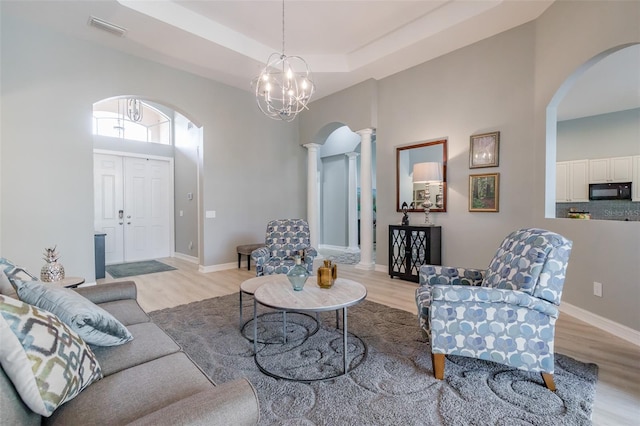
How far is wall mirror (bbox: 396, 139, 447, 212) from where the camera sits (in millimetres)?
4336

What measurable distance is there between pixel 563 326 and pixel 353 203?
517cm

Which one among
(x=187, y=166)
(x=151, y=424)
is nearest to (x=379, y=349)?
(x=151, y=424)

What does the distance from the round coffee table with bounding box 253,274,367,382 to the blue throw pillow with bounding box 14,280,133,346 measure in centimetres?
86

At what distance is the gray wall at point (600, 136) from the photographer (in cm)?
523

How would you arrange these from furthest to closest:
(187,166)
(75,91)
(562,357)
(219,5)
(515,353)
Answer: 1. (187,166)
2. (75,91)
3. (219,5)
4. (562,357)
5. (515,353)

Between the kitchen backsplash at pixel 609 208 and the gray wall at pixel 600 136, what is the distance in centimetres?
87

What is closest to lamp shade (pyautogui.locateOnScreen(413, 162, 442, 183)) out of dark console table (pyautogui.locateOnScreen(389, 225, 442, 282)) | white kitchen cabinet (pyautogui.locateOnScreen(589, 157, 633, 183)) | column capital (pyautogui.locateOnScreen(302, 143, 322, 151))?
dark console table (pyautogui.locateOnScreen(389, 225, 442, 282))

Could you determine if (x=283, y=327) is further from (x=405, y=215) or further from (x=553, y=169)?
(x=553, y=169)

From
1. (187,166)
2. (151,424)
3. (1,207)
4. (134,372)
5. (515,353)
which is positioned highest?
(187,166)

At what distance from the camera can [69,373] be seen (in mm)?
959

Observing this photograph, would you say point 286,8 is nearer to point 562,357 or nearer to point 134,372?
point 134,372

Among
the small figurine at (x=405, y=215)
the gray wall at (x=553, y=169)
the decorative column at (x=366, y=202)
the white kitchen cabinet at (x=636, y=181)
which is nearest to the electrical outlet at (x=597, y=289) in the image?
the gray wall at (x=553, y=169)

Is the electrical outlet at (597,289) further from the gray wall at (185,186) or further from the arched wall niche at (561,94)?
the gray wall at (185,186)

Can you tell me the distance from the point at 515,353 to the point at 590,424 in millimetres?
407
